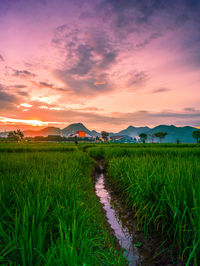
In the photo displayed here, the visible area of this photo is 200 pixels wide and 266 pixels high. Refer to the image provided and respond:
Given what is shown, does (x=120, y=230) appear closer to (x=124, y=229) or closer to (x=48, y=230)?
(x=124, y=229)

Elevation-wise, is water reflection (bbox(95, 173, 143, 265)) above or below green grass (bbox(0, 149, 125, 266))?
below

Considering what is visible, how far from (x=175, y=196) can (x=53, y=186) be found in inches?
84.3

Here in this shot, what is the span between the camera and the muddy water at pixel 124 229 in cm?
277

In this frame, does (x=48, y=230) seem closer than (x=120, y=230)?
Yes

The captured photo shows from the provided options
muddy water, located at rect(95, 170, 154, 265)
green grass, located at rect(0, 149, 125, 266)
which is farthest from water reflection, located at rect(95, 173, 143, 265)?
green grass, located at rect(0, 149, 125, 266)

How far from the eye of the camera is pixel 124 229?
3736mm

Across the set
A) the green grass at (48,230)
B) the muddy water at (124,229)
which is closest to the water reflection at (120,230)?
the muddy water at (124,229)

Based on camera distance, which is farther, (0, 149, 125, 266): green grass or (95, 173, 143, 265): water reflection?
(95, 173, 143, 265): water reflection

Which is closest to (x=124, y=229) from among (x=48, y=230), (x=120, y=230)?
(x=120, y=230)

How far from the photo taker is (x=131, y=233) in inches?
138

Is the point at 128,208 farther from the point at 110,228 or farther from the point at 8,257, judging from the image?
the point at 8,257

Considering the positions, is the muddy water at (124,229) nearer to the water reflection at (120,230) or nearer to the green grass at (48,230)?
the water reflection at (120,230)

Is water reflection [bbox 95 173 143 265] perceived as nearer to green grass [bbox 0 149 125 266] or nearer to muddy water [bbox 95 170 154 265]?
muddy water [bbox 95 170 154 265]

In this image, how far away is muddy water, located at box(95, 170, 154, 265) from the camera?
277cm
